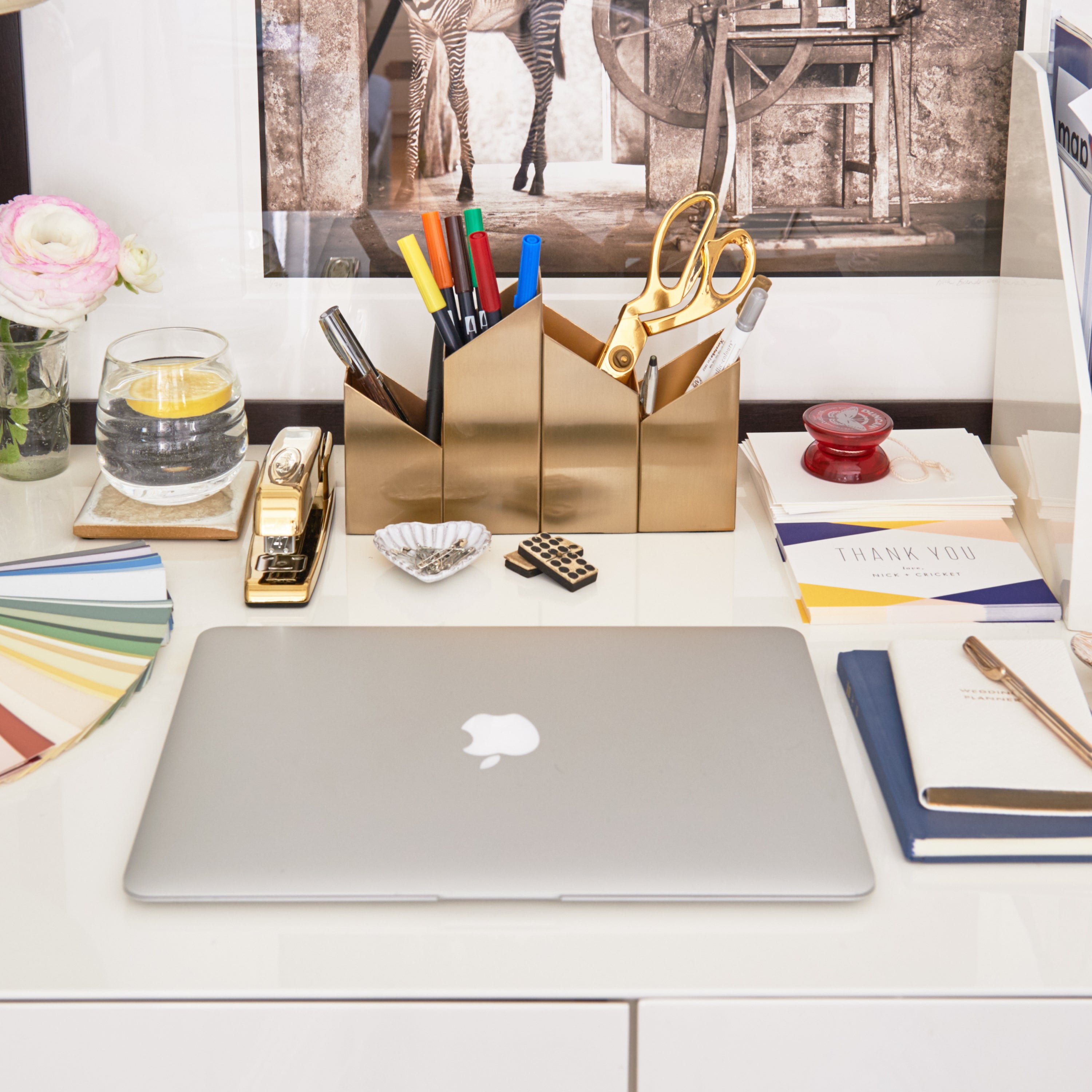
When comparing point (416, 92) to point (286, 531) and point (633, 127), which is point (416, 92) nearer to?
point (633, 127)

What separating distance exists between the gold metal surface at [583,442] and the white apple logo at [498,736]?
0.28 meters

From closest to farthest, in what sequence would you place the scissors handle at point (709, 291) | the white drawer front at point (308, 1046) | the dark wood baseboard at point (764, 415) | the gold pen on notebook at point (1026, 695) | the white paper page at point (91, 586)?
1. the white drawer front at point (308, 1046)
2. the gold pen on notebook at point (1026, 695)
3. the white paper page at point (91, 586)
4. the scissors handle at point (709, 291)
5. the dark wood baseboard at point (764, 415)

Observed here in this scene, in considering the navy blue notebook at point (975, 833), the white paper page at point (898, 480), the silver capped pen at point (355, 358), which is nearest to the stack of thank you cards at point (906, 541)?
the white paper page at point (898, 480)

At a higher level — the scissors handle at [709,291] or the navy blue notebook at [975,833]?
the scissors handle at [709,291]

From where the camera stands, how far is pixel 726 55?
3.23ft

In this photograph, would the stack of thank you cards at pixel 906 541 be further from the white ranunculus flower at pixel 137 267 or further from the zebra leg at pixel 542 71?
the white ranunculus flower at pixel 137 267

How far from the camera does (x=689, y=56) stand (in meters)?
0.98

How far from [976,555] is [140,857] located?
0.62 metres

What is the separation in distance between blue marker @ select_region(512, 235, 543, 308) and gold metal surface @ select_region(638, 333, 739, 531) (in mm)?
134

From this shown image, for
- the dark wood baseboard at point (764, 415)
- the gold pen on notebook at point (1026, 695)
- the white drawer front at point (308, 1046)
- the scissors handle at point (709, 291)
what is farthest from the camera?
the dark wood baseboard at point (764, 415)

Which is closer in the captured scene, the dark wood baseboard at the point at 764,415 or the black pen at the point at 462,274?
the black pen at the point at 462,274

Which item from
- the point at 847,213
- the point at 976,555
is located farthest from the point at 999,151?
the point at 976,555

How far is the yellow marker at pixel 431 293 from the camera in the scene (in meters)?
0.88

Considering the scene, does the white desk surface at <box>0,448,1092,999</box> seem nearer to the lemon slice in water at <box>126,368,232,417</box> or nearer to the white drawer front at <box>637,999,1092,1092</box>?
the white drawer front at <box>637,999,1092,1092</box>
